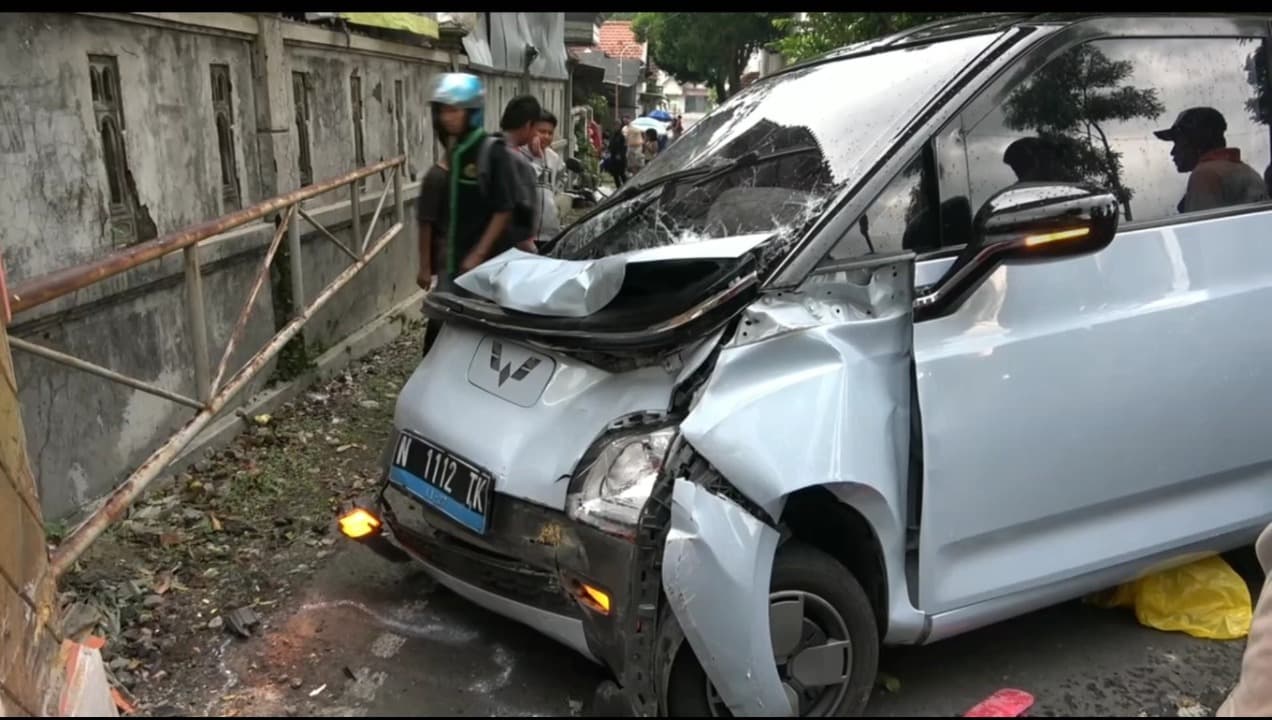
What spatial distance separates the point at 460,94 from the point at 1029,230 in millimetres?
2746

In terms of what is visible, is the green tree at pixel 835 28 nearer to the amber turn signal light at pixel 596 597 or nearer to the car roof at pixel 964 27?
the car roof at pixel 964 27

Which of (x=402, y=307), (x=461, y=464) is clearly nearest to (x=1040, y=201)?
(x=461, y=464)

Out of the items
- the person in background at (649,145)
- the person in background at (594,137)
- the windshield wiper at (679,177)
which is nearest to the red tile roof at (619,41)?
the person in background at (594,137)

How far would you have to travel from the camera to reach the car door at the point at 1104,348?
95.3 inches

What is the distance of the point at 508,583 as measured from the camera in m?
2.51

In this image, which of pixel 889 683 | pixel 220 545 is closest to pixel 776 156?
pixel 889 683

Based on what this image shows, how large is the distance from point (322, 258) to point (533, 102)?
6.67 ft

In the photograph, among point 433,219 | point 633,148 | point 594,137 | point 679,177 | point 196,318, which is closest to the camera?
point 679,177

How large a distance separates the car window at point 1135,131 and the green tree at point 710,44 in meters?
30.1

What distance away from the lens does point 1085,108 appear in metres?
2.81

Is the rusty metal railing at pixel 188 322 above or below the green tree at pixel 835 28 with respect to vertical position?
below

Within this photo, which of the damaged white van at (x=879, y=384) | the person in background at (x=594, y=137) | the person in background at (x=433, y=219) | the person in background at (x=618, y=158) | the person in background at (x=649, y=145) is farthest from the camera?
the person in background at (x=594, y=137)

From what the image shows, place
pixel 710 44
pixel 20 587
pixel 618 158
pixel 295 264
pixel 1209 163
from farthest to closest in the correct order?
pixel 710 44
pixel 618 158
pixel 295 264
pixel 1209 163
pixel 20 587

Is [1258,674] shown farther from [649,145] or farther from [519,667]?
[649,145]
